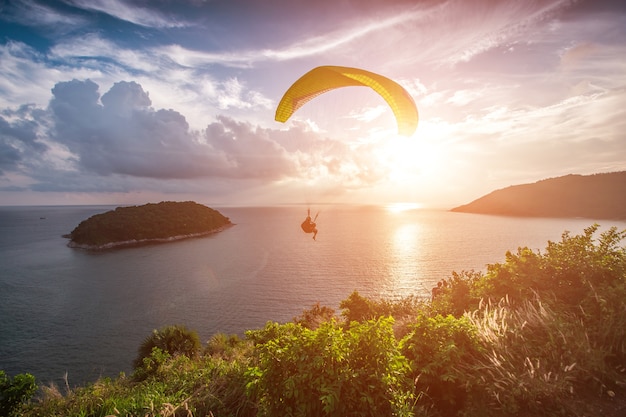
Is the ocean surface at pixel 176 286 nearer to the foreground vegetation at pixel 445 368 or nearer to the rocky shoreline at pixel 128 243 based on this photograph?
the rocky shoreline at pixel 128 243

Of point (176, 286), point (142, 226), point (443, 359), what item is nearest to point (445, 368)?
point (443, 359)

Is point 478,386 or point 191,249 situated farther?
point 191,249

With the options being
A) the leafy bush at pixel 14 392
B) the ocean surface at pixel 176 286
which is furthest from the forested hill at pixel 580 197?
the leafy bush at pixel 14 392

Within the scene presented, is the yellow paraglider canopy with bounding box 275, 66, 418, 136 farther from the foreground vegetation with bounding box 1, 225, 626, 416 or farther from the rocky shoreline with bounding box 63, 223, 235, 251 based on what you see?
the rocky shoreline with bounding box 63, 223, 235, 251

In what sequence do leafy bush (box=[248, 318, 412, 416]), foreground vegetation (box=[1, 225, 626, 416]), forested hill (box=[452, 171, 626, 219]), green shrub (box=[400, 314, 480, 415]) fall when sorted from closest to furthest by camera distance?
leafy bush (box=[248, 318, 412, 416])
foreground vegetation (box=[1, 225, 626, 416])
green shrub (box=[400, 314, 480, 415])
forested hill (box=[452, 171, 626, 219])

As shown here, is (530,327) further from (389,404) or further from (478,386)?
(389,404)

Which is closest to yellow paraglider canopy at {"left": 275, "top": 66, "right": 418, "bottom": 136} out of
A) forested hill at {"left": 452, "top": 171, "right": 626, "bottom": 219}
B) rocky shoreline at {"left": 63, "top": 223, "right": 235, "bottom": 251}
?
rocky shoreline at {"left": 63, "top": 223, "right": 235, "bottom": 251}

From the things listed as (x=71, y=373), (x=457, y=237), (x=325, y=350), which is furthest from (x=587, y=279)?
(x=457, y=237)

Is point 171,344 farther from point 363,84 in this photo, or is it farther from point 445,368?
point 363,84
